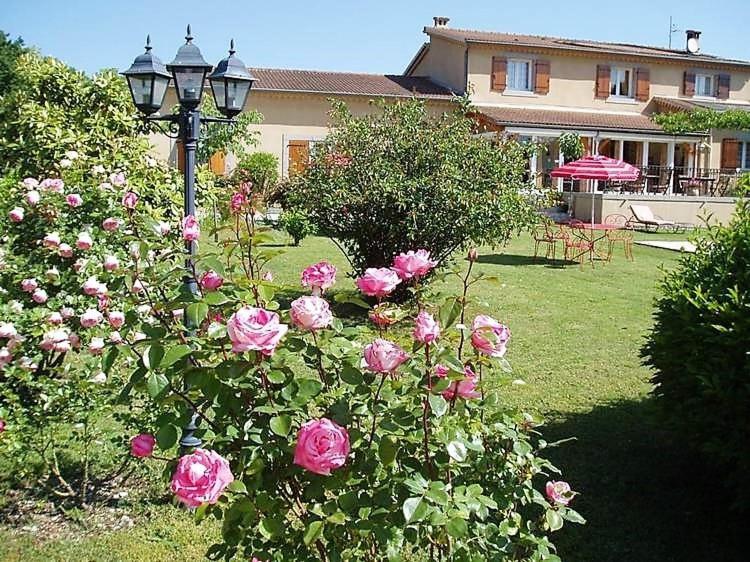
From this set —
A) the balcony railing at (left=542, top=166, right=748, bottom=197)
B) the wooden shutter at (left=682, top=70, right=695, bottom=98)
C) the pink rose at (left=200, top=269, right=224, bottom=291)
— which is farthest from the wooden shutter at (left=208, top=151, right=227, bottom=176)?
the pink rose at (left=200, top=269, right=224, bottom=291)

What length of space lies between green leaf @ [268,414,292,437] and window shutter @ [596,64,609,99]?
33980 millimetres

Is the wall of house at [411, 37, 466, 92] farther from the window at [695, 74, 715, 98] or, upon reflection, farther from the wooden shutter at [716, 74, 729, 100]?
the wooden shutter at [716, 74, 729, 100]

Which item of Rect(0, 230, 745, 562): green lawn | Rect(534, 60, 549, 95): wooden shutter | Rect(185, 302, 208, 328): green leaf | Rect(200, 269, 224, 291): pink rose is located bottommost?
Rect(0, 230, 745, 562): green lawn

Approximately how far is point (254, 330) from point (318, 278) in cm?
47

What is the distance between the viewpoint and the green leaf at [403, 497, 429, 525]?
6.05ft

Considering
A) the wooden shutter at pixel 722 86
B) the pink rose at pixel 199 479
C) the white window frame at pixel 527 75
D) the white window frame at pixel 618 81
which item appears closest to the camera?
the pink rose at pixel 199 479

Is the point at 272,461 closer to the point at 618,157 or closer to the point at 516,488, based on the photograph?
the point at 516,488

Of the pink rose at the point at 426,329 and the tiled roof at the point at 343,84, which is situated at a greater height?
the tiled roof at the point at 343,84

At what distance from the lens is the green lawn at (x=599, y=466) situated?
12.9 feet

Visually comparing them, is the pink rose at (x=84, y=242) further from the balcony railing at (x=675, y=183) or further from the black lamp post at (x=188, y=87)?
the balcony railing at (x=675, y=183)

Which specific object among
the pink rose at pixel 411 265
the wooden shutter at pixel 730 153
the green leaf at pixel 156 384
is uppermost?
the wooden shutter at pixel 730 153

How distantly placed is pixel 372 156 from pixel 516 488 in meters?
7.09

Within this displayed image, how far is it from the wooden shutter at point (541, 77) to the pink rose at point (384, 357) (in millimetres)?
32348

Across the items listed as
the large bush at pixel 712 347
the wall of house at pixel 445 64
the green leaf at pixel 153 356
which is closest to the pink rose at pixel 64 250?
the green leaf at pixel 153 356
